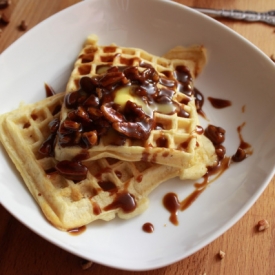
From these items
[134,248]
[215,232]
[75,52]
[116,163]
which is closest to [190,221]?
[215,232]

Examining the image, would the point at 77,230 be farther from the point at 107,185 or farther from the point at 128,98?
the point at 128,98

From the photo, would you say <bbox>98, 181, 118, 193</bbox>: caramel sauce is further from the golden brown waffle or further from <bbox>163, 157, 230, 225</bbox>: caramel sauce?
<bbox>163, 157, 230, 225</bbox>: caramel sauce

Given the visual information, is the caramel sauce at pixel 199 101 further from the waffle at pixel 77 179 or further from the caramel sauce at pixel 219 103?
the waffle at pixel 77 179

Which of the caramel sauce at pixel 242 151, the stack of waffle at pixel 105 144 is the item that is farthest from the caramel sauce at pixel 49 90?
A: the caramel sauce at pixel 242 151

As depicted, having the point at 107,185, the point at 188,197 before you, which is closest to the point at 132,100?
the point at 107,185

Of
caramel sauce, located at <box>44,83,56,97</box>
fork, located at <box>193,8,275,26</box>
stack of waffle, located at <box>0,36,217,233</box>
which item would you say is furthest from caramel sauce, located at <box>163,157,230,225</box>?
fork, located at <box>193,8,275,26</box>

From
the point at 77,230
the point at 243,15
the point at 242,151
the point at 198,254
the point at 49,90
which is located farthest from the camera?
the point at 243,15

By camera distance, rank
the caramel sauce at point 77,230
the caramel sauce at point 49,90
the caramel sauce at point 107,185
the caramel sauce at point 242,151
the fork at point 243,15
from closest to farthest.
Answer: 1. the caramel sauce at point 77,230
2. the caramel sauce at point 107,185
3. the caramel sauce at point 242,151
4. the caramel sauce at point 49,90
5. the fork at point 243,15
